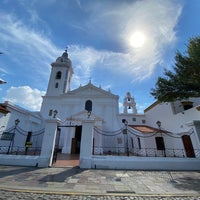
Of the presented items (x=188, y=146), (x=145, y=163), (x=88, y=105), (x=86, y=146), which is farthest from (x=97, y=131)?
(x=88, y=105)

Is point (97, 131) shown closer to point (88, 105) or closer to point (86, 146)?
point (86, 146)

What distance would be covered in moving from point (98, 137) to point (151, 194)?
12.6 metres

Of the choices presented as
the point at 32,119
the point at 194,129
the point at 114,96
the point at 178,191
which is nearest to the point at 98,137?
the point at 114,96

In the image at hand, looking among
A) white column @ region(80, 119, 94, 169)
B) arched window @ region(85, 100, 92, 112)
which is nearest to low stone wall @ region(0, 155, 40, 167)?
white column @ region(80, 119, 94, 169)

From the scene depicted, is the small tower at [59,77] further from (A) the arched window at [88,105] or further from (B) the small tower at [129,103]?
(B) the small tower at [129,103]

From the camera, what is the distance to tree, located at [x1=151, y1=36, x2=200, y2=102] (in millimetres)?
7875

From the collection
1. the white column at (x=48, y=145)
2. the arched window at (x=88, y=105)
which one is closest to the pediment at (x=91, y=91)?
the arched window at (x=88, y=105)

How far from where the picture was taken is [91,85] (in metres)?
22.9

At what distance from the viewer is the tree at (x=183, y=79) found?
7.88 metres

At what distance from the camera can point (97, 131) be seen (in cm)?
1147

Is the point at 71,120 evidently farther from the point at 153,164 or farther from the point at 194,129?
the point at 194,129

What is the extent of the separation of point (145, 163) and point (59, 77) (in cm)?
2322

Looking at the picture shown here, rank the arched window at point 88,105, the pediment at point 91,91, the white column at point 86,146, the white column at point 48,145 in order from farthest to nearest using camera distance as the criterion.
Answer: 1. the pediment at point 91,91
2. the arched window at point 88,105
3. the white column at point 48,145
4. the white column at point 86,146

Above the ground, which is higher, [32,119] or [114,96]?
[114,96]
